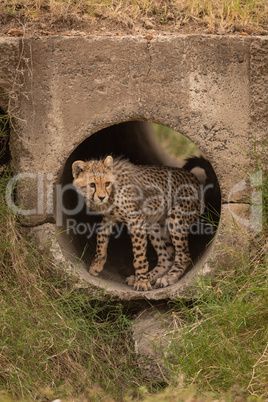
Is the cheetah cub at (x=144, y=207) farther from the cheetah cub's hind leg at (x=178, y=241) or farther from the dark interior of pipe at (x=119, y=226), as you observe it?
the dark interior of pipe at (x=119, y=226)

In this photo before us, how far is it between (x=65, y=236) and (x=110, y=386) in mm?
1715

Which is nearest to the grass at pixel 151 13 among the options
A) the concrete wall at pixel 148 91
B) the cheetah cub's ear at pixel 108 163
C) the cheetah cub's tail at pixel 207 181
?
the concrete wall at pixel 148 91

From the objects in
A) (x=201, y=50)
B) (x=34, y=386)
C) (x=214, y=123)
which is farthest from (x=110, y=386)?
(x=201, y=50)

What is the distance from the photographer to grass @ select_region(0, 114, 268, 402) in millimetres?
4051

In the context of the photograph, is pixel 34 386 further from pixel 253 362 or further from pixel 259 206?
pixel 259 206

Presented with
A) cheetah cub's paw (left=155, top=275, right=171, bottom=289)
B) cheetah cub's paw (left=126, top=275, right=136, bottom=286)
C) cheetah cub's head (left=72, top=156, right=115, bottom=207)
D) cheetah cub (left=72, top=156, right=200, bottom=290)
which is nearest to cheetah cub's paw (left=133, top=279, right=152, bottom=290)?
cheetah cub (left=72, top=156, right=200, bottom=290)

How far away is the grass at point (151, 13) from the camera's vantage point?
208 inches

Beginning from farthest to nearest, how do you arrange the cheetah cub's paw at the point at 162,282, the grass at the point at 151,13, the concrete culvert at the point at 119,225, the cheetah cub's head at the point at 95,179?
the cheetah cub's paw at the point at 162,282, the cheetah cub's head at the point at 95,179, the concrete culvert at the point at 119,225, the grass at the point at 151,13

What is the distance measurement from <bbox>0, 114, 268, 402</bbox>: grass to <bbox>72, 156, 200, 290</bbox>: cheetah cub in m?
→ 0.61

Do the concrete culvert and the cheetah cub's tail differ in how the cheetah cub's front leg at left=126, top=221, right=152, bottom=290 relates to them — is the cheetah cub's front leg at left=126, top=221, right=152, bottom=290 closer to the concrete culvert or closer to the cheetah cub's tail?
the concrete culvert

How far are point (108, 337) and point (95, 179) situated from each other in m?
1.58

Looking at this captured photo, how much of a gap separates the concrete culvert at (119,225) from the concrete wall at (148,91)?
59 cm

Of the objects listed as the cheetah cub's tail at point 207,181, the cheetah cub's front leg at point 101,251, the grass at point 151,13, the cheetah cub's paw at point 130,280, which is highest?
the grass at point 151,13

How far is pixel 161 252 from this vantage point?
642 centimetres
